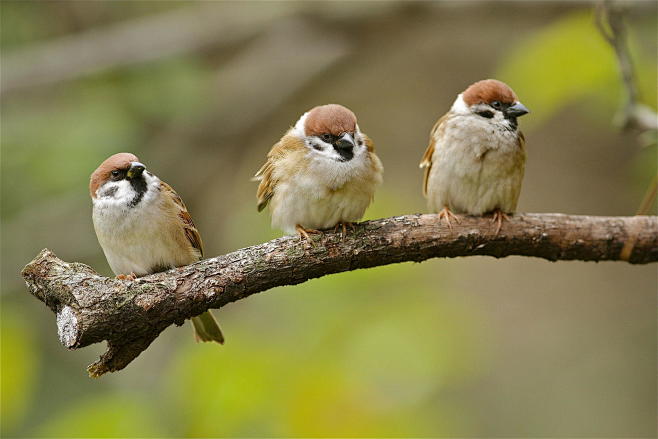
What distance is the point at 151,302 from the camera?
2.64 m

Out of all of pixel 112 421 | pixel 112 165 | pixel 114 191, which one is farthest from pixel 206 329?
pixel 112 421

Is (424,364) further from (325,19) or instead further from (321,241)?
(325,19)

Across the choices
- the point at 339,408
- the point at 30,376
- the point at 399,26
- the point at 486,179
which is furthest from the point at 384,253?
the point at 399,26

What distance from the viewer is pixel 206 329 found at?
11.2 feet

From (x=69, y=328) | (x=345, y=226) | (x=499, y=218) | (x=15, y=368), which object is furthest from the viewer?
(x=15, y=368)

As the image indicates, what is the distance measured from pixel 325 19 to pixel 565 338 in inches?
130

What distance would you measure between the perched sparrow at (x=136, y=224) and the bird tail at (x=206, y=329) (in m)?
0.30

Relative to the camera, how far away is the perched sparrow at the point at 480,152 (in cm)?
341

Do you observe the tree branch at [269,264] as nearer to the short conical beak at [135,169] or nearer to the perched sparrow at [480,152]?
the perched sparrow at [480,152]

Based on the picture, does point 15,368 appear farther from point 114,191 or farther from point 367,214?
point 367,214

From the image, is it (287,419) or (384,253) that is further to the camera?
(287,419)

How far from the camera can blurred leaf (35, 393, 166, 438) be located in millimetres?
4074

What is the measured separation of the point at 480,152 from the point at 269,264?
46.1 inches

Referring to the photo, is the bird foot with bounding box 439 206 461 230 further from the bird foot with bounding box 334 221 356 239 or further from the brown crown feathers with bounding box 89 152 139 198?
the brown crown feathers with bounding box 89 152 139 198
